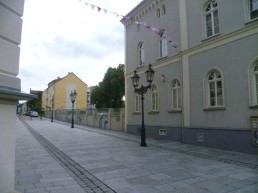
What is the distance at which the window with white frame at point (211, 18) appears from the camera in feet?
42.8

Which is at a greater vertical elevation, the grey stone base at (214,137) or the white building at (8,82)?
the white building at (8,82)

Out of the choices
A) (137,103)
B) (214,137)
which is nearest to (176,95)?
(214,137)

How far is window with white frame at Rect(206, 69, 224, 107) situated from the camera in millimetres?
12486

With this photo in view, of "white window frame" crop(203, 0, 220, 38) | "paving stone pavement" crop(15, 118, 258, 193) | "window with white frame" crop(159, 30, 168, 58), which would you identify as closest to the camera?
"paving stone pavement" crop(15, 118, 258, 193)

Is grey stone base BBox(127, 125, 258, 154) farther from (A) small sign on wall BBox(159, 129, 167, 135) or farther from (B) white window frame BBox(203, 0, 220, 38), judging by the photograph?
(B) white window frame BBox(203, 0, 220, 38)

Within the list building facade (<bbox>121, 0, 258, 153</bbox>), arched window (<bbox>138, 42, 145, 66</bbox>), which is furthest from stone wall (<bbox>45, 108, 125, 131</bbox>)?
arched window (<bbox>138, 42, 145, 66</bbox>)

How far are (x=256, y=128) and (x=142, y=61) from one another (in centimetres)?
1085

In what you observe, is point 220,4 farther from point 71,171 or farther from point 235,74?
point 71,171

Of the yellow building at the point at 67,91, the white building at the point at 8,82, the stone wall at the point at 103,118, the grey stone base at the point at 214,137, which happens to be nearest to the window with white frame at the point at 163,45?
the grey stone base at the point at 214,137

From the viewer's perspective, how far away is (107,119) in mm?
25812

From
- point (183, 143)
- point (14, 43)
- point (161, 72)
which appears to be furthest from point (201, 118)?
point (14, 43)

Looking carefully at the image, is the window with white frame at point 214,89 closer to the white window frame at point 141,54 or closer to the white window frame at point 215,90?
the white window frame at point 215,90

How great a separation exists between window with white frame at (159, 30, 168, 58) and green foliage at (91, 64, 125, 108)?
34567 millimetres

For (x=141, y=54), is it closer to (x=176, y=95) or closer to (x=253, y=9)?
(x=176, y=95)
